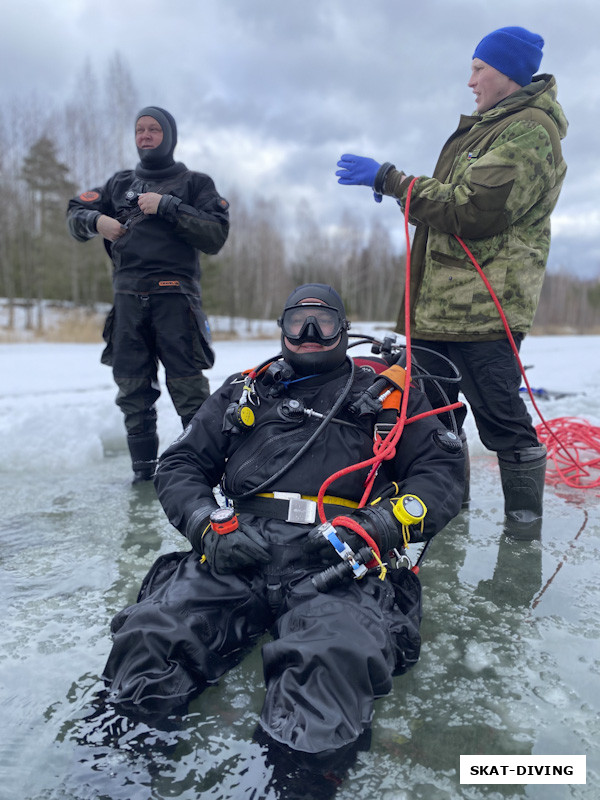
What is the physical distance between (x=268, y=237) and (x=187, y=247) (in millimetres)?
35670

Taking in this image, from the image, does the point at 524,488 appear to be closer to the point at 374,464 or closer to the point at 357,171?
the point at 374,464

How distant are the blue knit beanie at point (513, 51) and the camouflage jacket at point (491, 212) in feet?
0.27

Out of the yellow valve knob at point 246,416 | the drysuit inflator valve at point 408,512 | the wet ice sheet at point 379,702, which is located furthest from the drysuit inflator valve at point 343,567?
the yellow valve knob at point 246,416

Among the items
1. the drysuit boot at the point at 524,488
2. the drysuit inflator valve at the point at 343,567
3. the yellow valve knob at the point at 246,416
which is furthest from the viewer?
the drysuit boot at the point at 524,488

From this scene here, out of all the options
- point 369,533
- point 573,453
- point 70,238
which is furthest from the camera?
point 70,238

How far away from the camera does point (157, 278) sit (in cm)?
342

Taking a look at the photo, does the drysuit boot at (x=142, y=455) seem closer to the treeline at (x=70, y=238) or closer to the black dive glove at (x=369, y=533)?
the black dive glove at (x=369, y=533)

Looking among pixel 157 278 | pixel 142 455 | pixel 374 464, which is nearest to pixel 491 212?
pixel 374 464

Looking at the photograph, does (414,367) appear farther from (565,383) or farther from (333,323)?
(565,383)

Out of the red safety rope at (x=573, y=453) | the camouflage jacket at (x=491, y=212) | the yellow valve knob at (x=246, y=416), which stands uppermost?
the camouflage jacket at (x=491, y=212)

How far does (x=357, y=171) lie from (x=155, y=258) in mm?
1334

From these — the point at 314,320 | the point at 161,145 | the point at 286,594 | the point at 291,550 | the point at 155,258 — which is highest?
the point at 161,145

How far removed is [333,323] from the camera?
2.20 meters

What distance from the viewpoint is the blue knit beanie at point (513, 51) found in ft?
8.25
